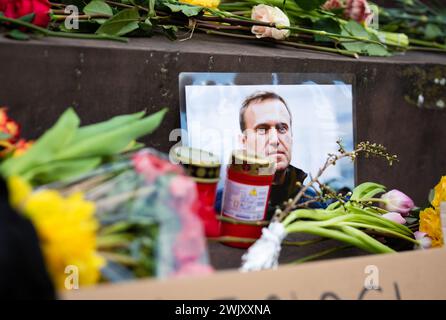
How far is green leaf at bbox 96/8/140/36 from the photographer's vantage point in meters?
1.48

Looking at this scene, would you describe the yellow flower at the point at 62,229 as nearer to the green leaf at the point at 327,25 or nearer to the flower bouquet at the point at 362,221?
the flower bouquet at the point at 362,221

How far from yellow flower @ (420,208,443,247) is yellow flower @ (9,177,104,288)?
87 cm

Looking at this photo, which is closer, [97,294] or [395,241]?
[97,294]

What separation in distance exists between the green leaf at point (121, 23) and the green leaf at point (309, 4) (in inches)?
22.3

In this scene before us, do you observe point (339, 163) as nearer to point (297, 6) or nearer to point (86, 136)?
point (297, 6)

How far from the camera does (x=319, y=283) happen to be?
3.06ft

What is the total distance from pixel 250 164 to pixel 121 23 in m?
0.51

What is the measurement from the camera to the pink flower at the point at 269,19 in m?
1.77

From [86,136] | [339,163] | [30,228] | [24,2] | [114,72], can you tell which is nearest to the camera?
[30,228]

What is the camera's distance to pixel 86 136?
1018mm

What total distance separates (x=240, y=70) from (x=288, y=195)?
1.12 ft

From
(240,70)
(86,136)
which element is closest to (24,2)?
(86,136)

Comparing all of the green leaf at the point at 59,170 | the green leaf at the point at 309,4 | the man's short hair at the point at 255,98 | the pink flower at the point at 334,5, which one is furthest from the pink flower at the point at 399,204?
the green leaf at the point at 59,170

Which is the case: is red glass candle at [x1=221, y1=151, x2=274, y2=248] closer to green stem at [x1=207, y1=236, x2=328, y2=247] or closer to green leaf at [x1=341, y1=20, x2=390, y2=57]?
green stem at [x1=207, y1=236, x2=328, y2=247]
